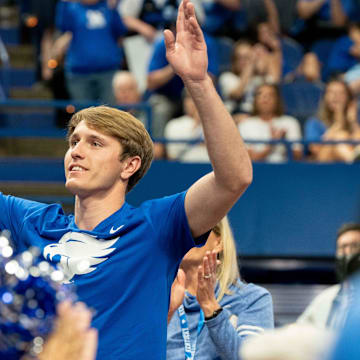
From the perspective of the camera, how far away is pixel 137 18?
941cm

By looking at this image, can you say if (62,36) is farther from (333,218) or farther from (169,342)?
(169,342)

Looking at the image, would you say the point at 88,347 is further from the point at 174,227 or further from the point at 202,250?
the point at 202,250

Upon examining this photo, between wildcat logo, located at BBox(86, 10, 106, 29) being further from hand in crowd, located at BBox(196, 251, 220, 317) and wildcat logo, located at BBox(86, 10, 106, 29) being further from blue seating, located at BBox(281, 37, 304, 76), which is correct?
hand in crowd, located at BBox(196, 251, 220, 317)

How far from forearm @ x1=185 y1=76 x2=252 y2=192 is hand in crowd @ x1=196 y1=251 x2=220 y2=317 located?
82 cm

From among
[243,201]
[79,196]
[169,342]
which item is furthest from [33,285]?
[243,201]

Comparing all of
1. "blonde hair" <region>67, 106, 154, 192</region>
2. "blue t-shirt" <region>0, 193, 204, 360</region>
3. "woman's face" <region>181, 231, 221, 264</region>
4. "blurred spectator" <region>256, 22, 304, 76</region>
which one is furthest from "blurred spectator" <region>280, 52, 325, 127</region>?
"blue t-shirt" <region>0, 193, 204, 360</region>

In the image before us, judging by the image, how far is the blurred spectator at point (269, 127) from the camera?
7.71 metres

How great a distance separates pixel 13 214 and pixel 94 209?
0.32 m

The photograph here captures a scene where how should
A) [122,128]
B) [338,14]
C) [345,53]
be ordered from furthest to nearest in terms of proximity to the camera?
[338,14] → [345,53] → [122,128]

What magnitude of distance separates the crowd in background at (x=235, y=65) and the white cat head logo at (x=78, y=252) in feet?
14.5

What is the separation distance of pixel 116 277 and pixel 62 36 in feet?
20.4

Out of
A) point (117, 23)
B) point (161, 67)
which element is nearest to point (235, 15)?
point (117, 23)

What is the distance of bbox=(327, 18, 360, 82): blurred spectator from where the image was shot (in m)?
10.1

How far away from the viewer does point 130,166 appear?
3090mm
